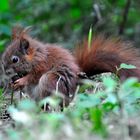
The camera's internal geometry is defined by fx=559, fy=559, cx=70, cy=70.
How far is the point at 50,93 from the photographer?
5262 mm

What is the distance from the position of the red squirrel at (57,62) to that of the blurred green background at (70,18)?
2976 mm

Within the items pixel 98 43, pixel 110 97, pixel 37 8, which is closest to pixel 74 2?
pixel 37 8

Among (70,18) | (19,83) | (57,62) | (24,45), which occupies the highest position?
(70,18)

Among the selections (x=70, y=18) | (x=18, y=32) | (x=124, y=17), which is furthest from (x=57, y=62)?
(x=70, y=18)

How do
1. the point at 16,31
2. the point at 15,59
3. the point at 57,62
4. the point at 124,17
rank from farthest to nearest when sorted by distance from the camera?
1. the point at 124,17
2. the point at 16,31
3. the point at 15,59
4. the point at 57,62

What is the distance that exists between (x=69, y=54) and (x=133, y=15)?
4.58 m

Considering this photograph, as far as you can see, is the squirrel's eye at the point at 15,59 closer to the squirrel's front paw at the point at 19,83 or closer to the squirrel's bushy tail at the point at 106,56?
the squirrel's front paw at the point at 19,83

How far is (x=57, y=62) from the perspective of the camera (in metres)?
5.49

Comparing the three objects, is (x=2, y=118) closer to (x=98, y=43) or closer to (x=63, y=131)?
(x=98, y=43)

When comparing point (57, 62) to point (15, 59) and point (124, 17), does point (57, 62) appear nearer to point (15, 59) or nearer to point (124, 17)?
point (15, 59)

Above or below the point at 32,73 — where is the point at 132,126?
below

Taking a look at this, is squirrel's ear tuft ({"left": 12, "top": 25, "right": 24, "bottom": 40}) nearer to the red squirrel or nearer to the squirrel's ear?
the red squirrel

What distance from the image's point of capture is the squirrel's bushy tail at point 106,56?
557cm

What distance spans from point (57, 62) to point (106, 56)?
52cm
